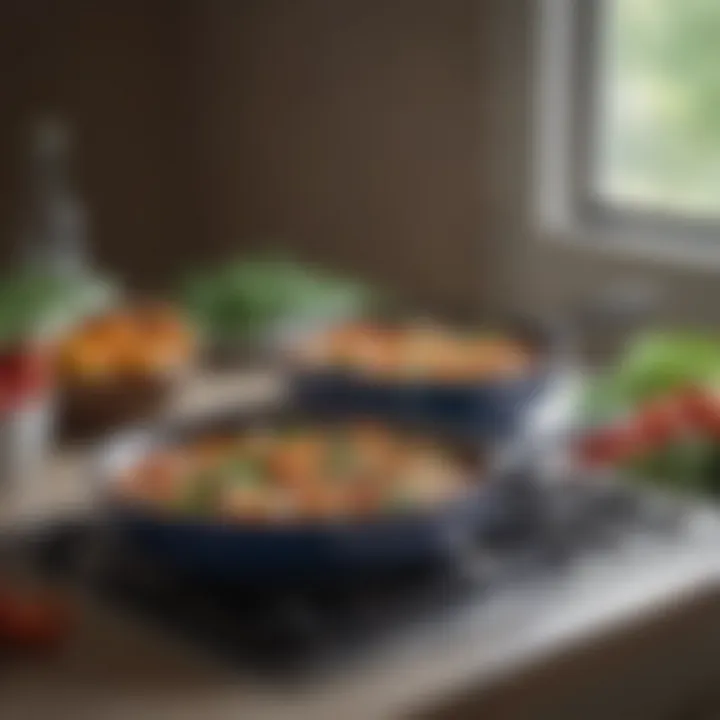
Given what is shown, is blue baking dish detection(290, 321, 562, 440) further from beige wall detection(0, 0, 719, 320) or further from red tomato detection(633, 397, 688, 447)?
beige wall detection(0, 0, 719, 320)

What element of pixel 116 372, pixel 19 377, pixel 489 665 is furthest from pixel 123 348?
pixel 489 665

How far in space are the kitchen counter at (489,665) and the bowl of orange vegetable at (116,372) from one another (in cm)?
36

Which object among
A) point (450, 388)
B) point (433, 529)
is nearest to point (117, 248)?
point (450, 388)

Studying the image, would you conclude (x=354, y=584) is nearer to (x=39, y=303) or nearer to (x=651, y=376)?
(x=651, y=376)

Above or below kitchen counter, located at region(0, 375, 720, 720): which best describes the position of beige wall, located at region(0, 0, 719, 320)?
above

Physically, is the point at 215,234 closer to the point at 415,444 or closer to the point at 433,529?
the point at 415,444

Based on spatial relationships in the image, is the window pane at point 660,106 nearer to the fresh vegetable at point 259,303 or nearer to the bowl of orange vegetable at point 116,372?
the fresh vegetable at point 259,303

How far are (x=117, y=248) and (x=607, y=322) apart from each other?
83 cm

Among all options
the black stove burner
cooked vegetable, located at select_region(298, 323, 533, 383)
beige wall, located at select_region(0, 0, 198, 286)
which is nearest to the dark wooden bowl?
cooked vegetable, located at select_region(298, 323, 533, 383)

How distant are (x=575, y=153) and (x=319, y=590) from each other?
36.9 inches

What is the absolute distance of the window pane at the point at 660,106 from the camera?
1.76m

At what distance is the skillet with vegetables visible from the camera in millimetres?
1038

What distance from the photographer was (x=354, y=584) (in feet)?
3.42

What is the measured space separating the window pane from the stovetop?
682mm
